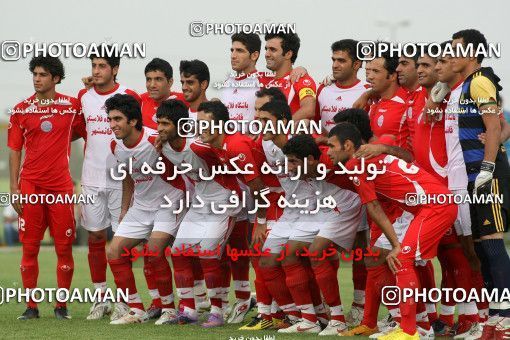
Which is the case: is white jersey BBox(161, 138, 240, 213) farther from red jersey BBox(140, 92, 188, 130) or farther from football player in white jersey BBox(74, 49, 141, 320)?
football player in white jersey BBox(74, 49, 141, 320)

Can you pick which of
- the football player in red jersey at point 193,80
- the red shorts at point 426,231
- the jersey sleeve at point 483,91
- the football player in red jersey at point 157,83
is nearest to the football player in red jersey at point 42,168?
the football player in red jersey at point 157,83

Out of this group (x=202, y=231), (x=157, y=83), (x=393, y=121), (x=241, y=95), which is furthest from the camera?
(x=157, y=83)

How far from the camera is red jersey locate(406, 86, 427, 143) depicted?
10.5 m

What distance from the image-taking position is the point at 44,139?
468 inches

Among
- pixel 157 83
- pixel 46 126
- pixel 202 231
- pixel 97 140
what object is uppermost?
pixel 157 83

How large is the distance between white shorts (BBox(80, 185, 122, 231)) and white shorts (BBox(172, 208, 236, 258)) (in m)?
1.32

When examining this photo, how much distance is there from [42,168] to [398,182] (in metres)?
4.26

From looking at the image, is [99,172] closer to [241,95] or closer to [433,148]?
[241,95]

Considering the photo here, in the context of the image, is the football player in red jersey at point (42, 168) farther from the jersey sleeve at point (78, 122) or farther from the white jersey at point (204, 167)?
the white jersey at point (204, 167)

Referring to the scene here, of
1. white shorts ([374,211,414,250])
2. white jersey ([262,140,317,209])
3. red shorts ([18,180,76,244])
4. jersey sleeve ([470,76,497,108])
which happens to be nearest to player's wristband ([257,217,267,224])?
white jersey ([262,140,317,209])

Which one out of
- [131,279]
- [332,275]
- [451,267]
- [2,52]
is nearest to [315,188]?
[332,275]

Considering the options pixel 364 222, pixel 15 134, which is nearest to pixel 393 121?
pixel 364 222

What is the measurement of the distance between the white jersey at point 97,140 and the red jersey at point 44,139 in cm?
24

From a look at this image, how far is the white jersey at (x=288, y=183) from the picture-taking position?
10.6 meters
